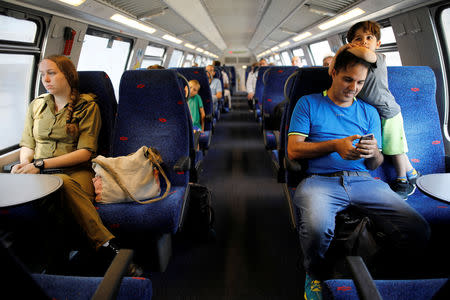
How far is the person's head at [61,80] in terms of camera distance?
202 centimetres

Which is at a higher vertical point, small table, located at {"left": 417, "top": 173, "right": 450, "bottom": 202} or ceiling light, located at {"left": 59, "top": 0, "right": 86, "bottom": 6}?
ceiling light, located at {"left": 59, "top": 0, "right": 86, "bottom": 6}

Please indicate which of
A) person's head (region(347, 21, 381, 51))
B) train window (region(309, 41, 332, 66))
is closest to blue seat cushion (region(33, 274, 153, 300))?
person's head (region(347, 21, 381, 51))

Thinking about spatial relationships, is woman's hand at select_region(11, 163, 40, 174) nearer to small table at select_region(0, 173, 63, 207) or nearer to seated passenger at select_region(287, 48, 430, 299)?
small table at select_region(0, 173, 63, 207)

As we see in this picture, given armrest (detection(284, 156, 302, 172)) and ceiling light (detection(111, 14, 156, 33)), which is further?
ceiling light (detection(111, 14, 156, 33))

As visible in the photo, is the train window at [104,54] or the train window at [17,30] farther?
the train window at [104,54]

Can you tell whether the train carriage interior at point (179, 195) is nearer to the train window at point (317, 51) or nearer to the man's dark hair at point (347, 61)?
the man's dark hair at point (347, 61)

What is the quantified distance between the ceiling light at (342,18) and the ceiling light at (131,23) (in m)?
3.45

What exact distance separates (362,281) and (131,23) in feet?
15.5

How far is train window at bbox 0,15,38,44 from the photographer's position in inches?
98.0

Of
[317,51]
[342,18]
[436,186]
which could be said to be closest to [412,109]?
[436,186]

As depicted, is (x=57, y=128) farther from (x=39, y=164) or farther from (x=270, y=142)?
(x=270, y=142)

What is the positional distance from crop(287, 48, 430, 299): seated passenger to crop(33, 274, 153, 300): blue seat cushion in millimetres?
997

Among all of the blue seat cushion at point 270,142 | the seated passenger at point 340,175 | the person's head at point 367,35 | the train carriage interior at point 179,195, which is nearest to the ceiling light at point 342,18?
the train carriage interior at point 179,195

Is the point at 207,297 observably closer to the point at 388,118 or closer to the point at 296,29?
the point at 388,118
